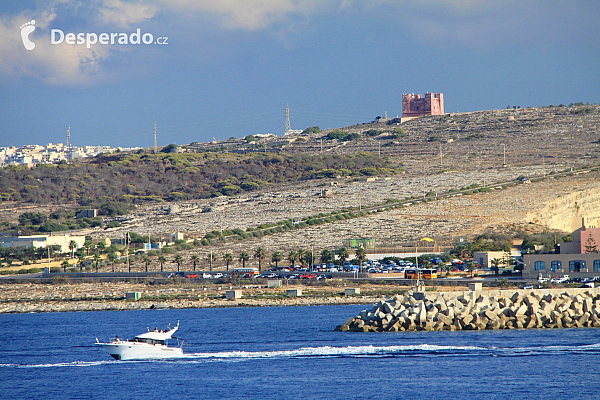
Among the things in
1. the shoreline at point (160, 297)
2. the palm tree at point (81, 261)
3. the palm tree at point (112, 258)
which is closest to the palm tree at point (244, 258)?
the shoreline at point (160, 297)

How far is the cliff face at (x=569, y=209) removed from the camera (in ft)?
273

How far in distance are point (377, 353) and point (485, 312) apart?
7.07 m

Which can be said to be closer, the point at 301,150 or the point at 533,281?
the point at 533,281

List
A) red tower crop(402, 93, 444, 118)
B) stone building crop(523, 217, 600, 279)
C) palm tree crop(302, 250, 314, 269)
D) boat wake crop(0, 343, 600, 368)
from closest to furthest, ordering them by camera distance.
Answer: boat wake crop(0, 343, 600, 368), stone building crop(523, 217, 600, 279), palm tree crop(302, 250, 314, 269), red tower crop(402, 93, 444, 118)

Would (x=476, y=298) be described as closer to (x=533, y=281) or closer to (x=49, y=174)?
(x=533, y=281)

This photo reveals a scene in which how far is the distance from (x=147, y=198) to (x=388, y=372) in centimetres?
10357

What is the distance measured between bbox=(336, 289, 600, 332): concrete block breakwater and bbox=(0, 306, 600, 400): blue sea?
843 mm

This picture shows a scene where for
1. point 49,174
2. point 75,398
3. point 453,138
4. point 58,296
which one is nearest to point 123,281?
point 58,296

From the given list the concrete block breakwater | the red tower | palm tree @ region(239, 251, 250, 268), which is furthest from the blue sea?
the red tower

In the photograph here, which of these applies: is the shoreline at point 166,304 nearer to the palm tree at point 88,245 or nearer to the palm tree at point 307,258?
the palm tree at point 307,258

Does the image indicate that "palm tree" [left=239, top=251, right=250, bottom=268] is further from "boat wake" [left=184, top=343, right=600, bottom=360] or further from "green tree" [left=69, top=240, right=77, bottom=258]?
"boat wake" [left=184, top=343, right=600, bottom=360]

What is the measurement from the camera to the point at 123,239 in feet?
278

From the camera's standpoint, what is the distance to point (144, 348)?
110ft

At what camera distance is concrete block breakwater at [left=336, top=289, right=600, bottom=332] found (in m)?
36.5
